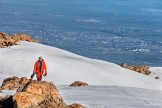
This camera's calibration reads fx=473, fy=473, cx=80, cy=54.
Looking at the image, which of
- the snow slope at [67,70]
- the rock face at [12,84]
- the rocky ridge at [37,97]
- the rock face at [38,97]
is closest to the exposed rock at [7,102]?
the rocky ridge at [37,97]

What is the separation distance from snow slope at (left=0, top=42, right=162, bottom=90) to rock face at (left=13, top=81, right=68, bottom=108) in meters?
14.3

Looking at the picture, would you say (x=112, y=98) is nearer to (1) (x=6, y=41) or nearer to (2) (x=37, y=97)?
(2) (x=37, y=97)

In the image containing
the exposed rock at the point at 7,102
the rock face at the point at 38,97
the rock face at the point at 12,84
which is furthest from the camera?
the rock face at the point at 12,84

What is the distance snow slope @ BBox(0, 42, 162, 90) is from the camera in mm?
28656

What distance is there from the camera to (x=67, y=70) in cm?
2975

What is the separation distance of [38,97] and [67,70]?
55.8 ft

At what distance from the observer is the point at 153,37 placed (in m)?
113

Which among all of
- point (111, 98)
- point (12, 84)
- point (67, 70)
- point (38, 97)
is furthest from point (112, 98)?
point (67, 70)

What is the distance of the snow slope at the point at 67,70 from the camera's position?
94.0 ft

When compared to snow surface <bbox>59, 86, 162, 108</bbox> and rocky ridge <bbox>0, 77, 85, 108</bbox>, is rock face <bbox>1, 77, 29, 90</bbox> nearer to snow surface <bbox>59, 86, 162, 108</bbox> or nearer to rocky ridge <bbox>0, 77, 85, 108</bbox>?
snow surface <bbox>59, 86, 162, 108</bbox>

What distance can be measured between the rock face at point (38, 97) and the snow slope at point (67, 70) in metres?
14.3

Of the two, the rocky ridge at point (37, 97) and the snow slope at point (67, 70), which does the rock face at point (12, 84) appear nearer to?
the snow slope at point (67, 70)

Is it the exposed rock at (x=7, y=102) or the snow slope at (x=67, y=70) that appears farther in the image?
the snow slope at (x=67, y=70)

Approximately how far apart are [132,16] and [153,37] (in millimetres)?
52735
